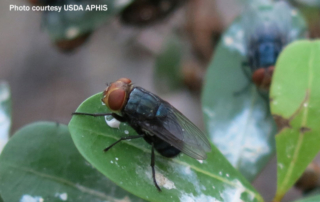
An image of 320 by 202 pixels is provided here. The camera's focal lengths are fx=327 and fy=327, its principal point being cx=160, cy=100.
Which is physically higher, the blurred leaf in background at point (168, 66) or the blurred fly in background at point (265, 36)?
the blurred fly in background at point (265, 36)

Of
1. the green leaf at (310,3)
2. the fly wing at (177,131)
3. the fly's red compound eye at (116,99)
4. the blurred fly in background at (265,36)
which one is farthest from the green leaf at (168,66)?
the fly's red compound eye at (116,99)

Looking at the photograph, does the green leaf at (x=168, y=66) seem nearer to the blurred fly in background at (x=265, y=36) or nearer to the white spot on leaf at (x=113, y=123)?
the blurred fly in background at (x=265, y=36)

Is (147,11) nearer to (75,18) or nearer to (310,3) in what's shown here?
(75,18)

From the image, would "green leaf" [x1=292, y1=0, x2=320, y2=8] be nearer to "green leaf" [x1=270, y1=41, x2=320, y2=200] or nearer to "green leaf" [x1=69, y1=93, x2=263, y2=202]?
"green leaf" [x1=270, y1=41, x2=320, y2=200]

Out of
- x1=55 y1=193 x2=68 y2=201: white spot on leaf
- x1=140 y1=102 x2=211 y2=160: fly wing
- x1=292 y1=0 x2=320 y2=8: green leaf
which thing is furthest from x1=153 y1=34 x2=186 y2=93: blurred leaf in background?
x1=55 y1=193 x2=68 y2=201: white spot on leaf

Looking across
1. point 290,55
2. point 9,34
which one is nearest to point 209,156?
point 290,55

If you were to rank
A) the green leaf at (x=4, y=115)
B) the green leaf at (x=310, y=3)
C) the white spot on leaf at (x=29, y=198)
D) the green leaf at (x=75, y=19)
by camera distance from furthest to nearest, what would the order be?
the green leaf at (x=310, y=3) < the green leaf at (x=75, y=19) < the green leaf at (x=4, y=115) < the white spot on leaf at (x=29, y=198)

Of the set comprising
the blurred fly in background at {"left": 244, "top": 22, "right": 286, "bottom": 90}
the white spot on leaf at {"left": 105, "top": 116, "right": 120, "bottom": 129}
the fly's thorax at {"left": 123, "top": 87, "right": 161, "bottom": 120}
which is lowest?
the white spot on leaf at {"left": 105, "top": 116, "right": 120, "bottom": 129}

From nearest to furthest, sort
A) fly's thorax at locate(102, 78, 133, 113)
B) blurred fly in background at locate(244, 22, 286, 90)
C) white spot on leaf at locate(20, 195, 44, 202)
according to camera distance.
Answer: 1. white spot on leaf at locate(20, 195, 44, 202)
2. fly's thorax at locate(102, 78, 133, 113)
3. blurred fly in background at locate(244, 22, 286, 90)

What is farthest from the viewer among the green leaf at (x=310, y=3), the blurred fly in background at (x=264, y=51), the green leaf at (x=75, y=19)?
the green leaf at (x=310, y=3)
